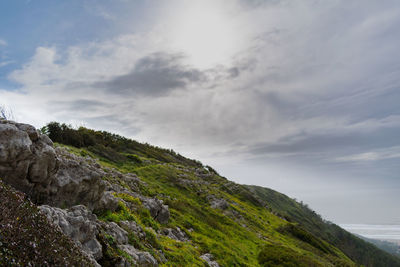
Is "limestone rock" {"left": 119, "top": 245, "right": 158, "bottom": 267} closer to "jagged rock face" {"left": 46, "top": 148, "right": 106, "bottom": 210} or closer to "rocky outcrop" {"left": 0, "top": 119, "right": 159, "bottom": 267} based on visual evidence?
"rocky outcrop" {"left": 0, "top": 119, "right": 159, "bottom": 267}

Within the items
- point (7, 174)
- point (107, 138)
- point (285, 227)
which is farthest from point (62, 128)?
point (285, 227)

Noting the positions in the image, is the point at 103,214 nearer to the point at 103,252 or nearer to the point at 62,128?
the point at 103,252

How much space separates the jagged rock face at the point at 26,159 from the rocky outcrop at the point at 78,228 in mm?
1817

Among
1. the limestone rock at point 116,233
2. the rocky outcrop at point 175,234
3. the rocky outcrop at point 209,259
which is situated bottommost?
the rocky outcrop at point 209,259

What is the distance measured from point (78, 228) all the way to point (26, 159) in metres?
3.35

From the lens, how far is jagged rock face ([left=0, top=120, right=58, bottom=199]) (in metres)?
8.83

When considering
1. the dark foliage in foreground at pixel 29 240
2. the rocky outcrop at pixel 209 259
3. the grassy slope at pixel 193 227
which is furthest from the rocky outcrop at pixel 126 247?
the rocky outcrop at pixel 209 259

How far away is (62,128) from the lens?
4503 centimetres

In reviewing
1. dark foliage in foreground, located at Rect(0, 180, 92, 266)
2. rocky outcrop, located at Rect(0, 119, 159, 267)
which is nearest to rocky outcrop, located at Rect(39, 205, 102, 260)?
rocky outcrop, located at Rect(0, 119, 159, 267)

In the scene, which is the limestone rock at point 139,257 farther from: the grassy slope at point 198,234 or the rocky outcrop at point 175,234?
the rocky outcrop at point 175,234

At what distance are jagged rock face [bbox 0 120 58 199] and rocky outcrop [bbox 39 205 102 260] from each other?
1.82m

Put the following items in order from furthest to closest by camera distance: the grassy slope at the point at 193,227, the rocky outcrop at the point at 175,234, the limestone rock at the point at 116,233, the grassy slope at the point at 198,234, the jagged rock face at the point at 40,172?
the rocky outcrop at the point at 175,234, the grassy slope at the point at 193,227, the grassy slope at the point at 198,234, the limestone rock at the point at 116,233, the jagged rock face at the point at 40,172

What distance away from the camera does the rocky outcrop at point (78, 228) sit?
8.42 meters

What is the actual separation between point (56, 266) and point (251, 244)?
29.6 meters
